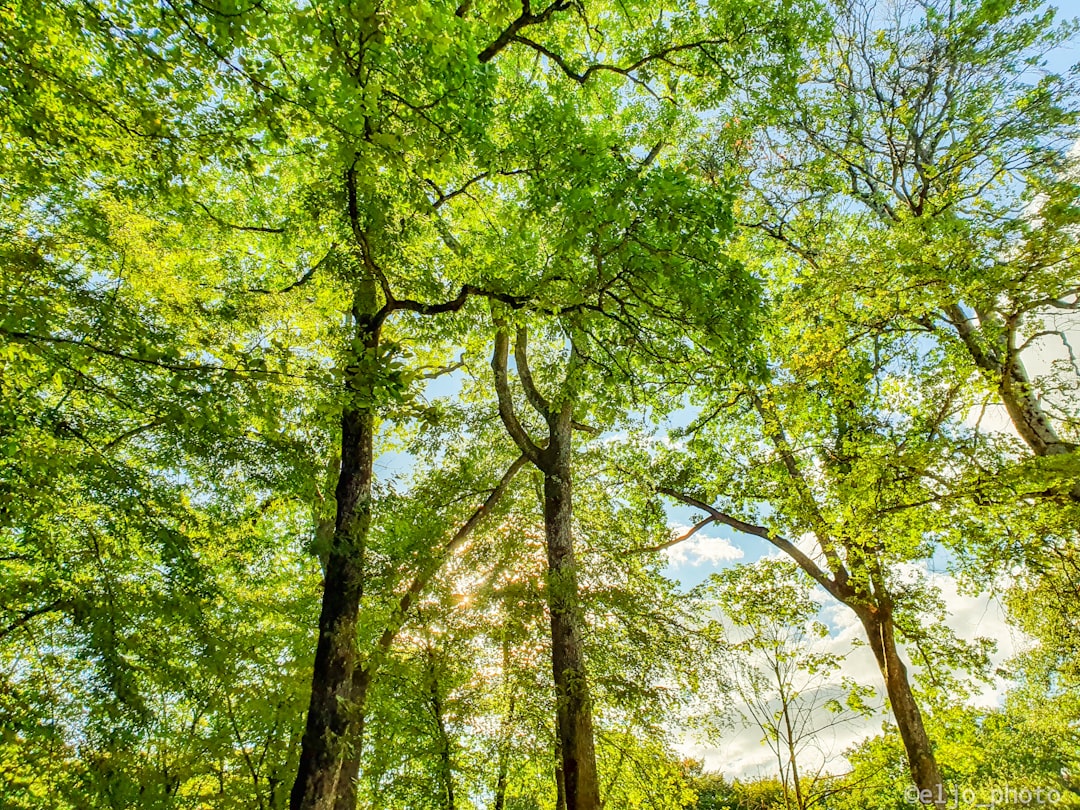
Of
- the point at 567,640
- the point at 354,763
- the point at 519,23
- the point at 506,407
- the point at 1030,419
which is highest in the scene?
the point at 519,23

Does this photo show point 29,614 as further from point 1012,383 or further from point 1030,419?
point 1030,419

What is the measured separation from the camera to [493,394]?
410 inches

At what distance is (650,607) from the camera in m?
7.38

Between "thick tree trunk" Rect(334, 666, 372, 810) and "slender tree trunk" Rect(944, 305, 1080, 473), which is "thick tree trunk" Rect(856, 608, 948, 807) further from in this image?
"thick tree trunk" Rect(334, 666, 372, 810)

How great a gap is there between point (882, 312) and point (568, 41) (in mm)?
5624

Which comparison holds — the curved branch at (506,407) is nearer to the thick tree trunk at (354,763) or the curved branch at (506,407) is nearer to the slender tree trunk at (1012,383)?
Result: the thick tree trunk at (354,763)

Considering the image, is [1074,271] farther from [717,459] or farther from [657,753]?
[657,753]

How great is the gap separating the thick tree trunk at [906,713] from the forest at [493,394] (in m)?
0.05

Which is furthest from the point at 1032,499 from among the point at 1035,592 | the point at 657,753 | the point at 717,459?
the point at 657,753

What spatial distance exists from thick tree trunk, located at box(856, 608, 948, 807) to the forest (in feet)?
0.17

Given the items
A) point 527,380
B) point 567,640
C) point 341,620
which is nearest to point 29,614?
point 341,620

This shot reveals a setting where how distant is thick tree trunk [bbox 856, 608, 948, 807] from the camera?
21.8 feet

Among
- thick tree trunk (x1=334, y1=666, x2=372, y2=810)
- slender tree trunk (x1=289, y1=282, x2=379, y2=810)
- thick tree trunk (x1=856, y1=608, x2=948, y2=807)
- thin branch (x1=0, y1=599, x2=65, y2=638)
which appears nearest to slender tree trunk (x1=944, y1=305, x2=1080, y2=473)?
thick tree trunk (x1=856, y1=608, x2=948, y2=807)

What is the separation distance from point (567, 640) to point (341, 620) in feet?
9.65
